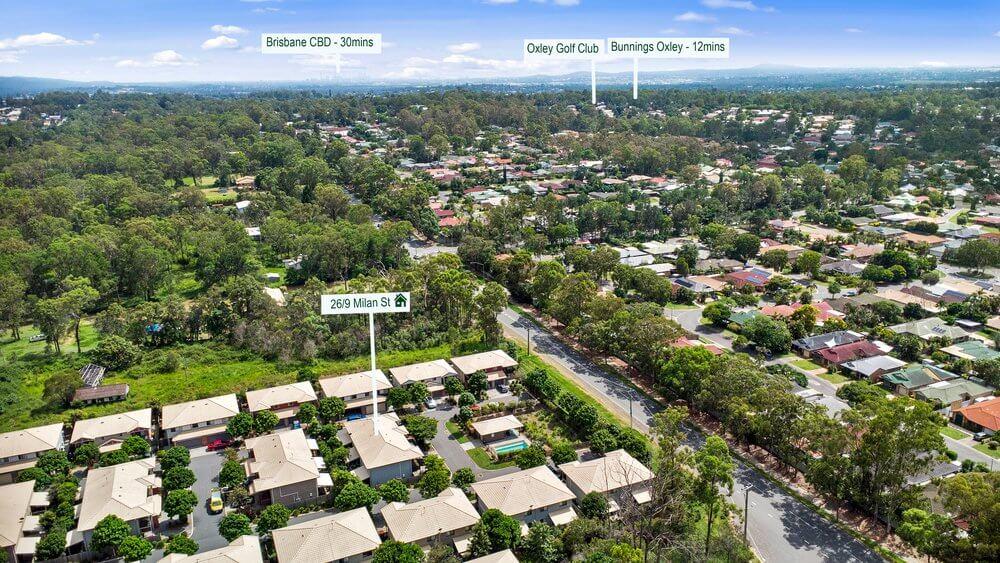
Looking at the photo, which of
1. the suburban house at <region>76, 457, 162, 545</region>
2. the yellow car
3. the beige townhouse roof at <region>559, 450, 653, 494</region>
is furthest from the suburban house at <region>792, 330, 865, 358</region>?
the suburban house at <region>76, 457, 162, 545</region>

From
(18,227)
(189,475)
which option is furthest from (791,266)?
(18,227)

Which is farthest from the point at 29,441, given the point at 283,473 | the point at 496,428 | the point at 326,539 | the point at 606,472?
the point at 606,472

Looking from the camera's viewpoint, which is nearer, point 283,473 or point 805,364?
point 283,473

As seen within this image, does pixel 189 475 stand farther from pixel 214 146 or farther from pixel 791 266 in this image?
pixel 214 146

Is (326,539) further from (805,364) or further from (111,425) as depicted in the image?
(805,364)

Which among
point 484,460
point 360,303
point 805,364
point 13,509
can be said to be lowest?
point 484,460

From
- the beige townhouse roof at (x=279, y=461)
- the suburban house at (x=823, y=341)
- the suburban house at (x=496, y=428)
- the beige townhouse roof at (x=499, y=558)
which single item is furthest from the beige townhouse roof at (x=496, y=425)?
the suburban house at (x=823, y=341)

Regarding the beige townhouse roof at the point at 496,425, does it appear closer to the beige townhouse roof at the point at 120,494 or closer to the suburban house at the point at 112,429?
the beige townhouse roof at the point at 120,494

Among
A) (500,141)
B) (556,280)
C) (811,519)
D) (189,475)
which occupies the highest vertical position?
(500,141)
